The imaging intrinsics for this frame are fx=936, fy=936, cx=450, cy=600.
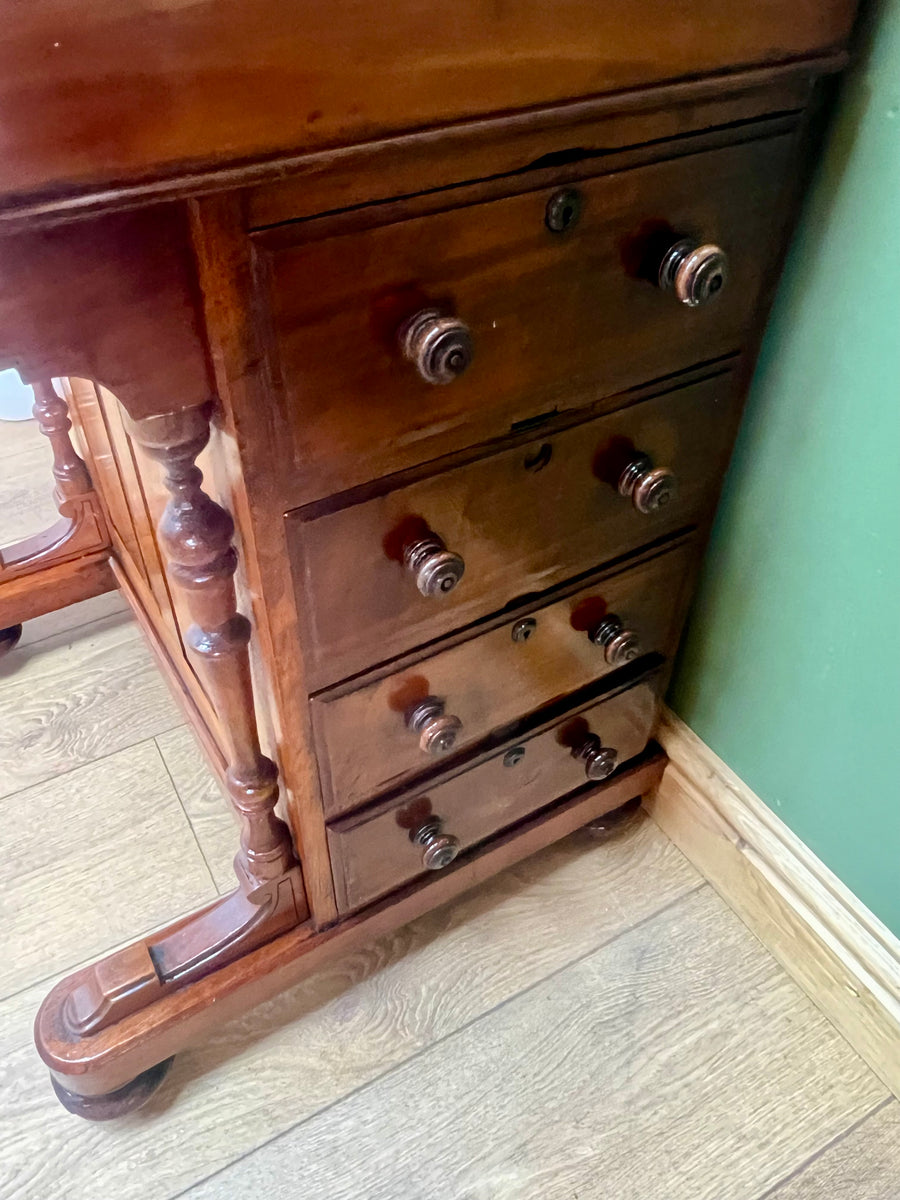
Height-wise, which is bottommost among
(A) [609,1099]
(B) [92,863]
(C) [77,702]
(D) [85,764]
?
(A) [609,1099]

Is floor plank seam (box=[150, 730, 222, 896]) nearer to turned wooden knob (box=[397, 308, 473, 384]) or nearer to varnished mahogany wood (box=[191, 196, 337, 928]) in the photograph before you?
varnished mahogany wood (box=[191, 196, 337, 928])

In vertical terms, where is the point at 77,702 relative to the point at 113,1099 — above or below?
above

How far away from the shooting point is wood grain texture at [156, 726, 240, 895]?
A: 1.09 m

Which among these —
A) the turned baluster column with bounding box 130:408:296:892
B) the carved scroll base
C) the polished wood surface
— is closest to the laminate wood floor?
the carved scroll base

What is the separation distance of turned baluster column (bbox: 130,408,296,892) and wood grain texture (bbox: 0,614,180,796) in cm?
47

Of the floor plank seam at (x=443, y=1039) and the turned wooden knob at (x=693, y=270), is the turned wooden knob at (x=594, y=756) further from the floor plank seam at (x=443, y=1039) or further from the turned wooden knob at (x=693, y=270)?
the turned wooden knob at (x=693, y=270)

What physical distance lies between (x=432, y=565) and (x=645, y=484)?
0.18 metres

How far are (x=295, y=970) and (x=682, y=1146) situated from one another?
41 cm

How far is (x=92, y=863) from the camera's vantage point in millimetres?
1090

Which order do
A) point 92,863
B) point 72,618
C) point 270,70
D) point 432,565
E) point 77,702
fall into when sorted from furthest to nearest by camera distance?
point 72,618 → point 77,702 → point 92,863 → point 432,565 → point 270,70

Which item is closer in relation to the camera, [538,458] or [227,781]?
[538,458]

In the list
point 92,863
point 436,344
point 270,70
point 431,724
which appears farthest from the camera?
point 92,863

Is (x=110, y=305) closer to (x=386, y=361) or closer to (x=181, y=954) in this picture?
(x=386, y=361)

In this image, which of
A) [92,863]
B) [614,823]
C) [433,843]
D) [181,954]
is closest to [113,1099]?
[181,954]
